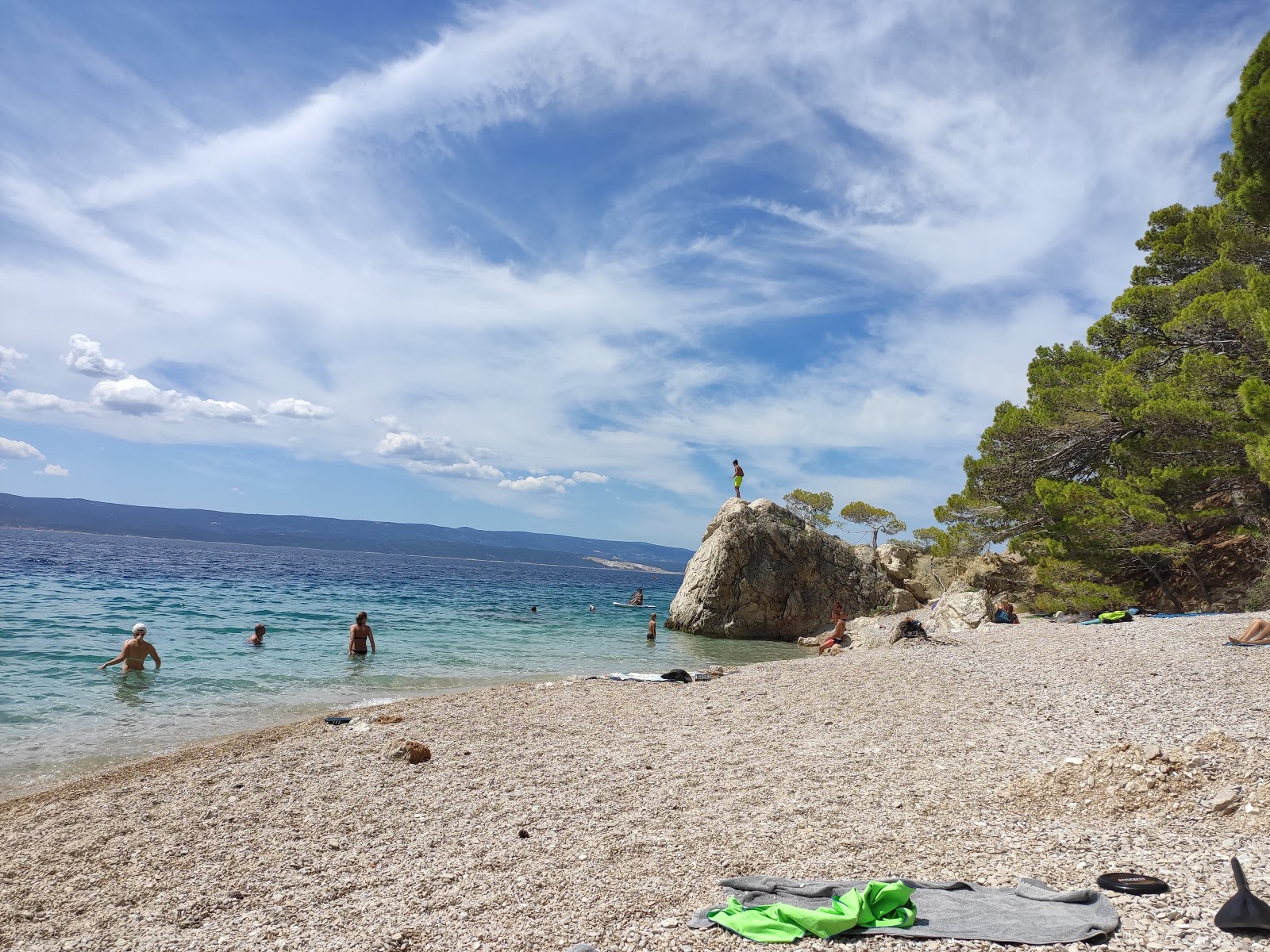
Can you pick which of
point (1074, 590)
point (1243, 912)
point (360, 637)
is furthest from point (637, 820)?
point (1074, 590)

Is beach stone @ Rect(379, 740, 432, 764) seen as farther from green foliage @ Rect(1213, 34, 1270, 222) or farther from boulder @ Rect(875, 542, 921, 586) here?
boulder @ Rect(875, 542, 921, 586)

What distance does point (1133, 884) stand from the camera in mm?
3855

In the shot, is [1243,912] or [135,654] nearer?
[1243,912]

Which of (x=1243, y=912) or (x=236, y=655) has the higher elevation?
(x=1243, y=912)

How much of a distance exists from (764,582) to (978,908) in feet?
78.4

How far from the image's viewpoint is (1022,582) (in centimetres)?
2491

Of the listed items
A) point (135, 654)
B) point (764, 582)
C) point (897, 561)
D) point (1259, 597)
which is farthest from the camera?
point (897, 561)

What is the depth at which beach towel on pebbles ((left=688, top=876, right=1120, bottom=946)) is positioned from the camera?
343 cm

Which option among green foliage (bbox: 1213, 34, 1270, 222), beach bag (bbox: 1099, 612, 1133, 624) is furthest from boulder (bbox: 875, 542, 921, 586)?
green foliage (bbox: 1213, 34, 1270, 222)

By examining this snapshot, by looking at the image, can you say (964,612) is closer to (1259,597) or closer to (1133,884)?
(1259,597)

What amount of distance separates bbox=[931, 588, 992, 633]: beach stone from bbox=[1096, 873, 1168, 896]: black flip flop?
1601 centimetres

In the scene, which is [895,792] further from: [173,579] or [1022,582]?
[173,579]

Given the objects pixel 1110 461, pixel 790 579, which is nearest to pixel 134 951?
pixel 1110 461

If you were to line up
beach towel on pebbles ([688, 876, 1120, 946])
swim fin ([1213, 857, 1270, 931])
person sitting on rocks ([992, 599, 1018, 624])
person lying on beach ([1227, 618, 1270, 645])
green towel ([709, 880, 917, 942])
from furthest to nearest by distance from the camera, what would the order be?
person sitting on rocks ([992, 599, 1018, 624])
person lying on beach ([1227, 618, 1270, 645])
green towel ([709, 880, 917, 942])
beach towel on pebbles ([688, 876, 1120, 946])
swim fin ([1213, 857, 1270, 931])
